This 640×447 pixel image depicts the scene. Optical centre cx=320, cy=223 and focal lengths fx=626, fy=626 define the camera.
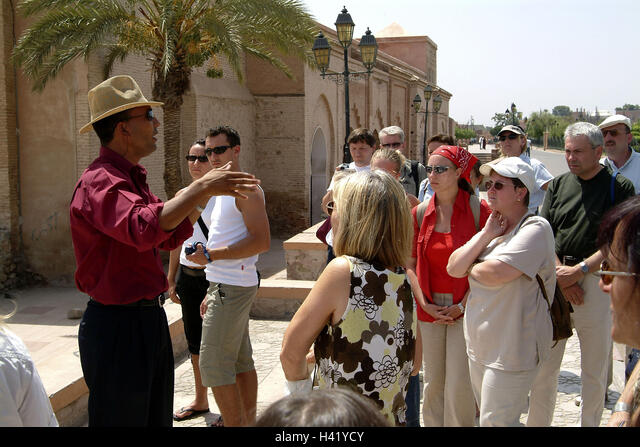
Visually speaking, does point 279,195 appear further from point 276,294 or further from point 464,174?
point 464,174

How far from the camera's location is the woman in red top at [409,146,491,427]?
365 centimetres

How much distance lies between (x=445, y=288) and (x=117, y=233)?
2062mm

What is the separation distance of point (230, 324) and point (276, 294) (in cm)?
328

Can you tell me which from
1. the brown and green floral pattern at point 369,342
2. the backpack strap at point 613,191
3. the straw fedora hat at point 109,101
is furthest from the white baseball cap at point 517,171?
the straw fedora hat at point 109,101

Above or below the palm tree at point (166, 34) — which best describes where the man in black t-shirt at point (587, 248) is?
below

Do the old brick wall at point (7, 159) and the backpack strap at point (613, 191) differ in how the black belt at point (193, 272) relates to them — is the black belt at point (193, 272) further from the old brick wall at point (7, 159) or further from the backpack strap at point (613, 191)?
the old brick wall at point (7, 159)

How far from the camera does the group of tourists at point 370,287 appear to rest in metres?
2.33

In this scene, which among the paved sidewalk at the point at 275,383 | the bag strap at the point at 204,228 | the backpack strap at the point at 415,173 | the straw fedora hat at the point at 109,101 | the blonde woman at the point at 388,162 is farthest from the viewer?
the backpack strap at the point at 415,173

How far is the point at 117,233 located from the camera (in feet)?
7.75

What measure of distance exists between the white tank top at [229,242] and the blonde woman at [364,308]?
1.40m

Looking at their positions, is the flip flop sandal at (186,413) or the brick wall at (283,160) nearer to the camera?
the flip flop sandal at (186,413)

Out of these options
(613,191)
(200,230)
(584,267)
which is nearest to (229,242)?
(200,230)

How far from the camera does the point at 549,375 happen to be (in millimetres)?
3611
